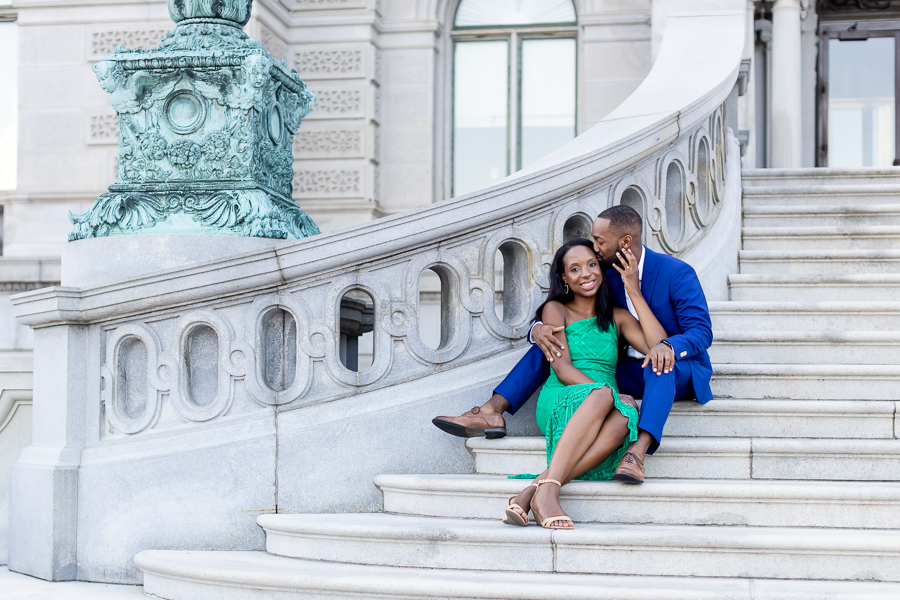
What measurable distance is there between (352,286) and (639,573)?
188cm

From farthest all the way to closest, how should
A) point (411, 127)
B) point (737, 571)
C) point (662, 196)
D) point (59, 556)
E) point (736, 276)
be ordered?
point (411, 127)
point (736, 276)
point (662, 196)
point (59, 556)
point (737, 571)

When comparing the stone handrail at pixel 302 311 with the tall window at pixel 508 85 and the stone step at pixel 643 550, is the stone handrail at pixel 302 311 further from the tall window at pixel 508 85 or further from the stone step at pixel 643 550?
the tall window at pixel 508 85

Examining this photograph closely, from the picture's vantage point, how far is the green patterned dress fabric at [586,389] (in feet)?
13.5

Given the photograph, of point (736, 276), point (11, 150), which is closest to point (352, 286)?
point (736, 276)

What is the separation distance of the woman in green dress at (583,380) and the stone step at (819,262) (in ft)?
6.61

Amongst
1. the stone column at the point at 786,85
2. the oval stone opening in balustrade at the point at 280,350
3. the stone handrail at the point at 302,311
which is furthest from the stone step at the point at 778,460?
the stone column at the point at 786,85

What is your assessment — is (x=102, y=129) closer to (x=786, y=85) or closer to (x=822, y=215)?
(x=786, y=85)

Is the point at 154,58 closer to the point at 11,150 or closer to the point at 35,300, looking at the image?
the point at 35,300

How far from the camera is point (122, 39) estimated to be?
12.4 metres

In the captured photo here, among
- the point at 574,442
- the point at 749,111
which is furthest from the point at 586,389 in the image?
the point at 749,111

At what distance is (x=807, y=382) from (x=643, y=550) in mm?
1546

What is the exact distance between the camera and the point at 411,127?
43.0 ft

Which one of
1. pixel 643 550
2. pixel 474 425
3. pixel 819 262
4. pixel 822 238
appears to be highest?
pixel 822 238

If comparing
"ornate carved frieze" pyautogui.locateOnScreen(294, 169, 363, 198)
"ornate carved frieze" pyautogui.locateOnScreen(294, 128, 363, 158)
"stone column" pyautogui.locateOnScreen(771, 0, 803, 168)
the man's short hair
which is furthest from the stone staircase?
"ornate carved frieze" pyautogui.locateOnScreen(294, 128, 363, 158)
